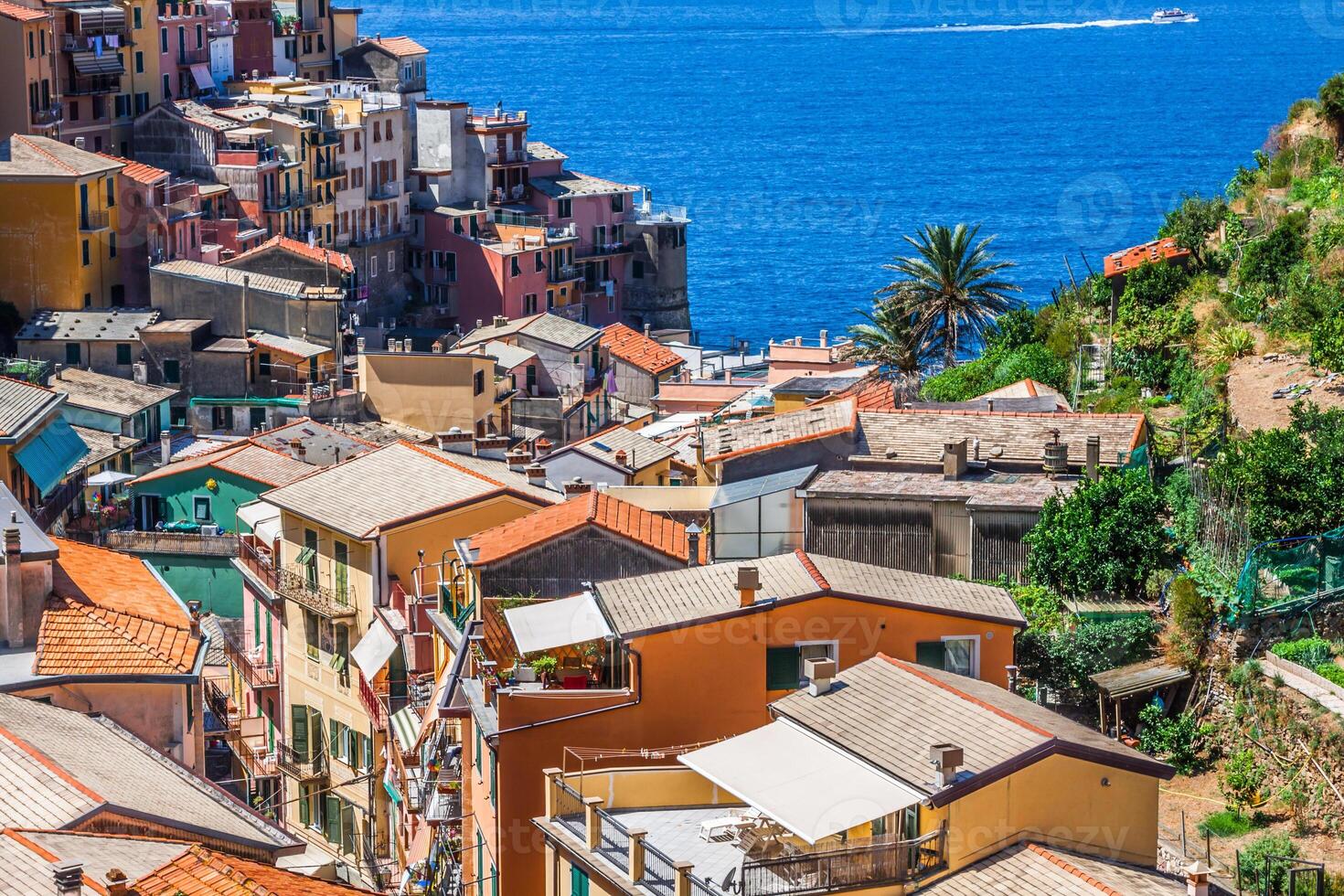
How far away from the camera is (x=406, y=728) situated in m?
33.5

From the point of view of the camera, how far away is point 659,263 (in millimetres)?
106875

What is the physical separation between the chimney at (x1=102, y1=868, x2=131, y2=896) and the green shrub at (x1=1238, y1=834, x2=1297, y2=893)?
11.4 m

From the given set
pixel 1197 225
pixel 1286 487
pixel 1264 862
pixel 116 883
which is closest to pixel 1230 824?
pixel 1264 862

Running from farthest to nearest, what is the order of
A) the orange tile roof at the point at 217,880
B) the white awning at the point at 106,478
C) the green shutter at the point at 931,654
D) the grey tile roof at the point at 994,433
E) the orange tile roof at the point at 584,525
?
the white awning at the point at 106,478, the grey tile roof at the point at 994,433, the orange tile roof at the point at 584,525, the green shutter at the point at 931,654, the orange tile roof at the point at 217,880

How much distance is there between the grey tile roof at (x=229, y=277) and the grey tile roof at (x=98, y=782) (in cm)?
4462

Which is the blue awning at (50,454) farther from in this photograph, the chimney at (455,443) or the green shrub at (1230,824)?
the green shrub at (1230,824)

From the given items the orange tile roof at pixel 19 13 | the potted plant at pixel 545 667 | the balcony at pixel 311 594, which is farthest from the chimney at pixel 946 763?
the orange tile roof at pixel 19 13

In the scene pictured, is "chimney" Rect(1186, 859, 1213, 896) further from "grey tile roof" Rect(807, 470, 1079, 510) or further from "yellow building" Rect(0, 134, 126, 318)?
"yellow building" Rect(0, 134, 126, 318)

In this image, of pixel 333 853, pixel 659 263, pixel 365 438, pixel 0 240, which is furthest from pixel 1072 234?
pixel 333 853

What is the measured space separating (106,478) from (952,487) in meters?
25.5

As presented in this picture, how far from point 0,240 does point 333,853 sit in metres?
37.6

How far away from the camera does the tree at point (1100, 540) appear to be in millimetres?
30891

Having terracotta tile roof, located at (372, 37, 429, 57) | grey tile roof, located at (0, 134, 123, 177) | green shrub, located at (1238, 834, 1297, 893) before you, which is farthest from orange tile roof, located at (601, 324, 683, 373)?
green shrub, located at (1238, 834, 1297, 893)

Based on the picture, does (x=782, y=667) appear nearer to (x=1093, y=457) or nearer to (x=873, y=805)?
(x=873, y=805)
